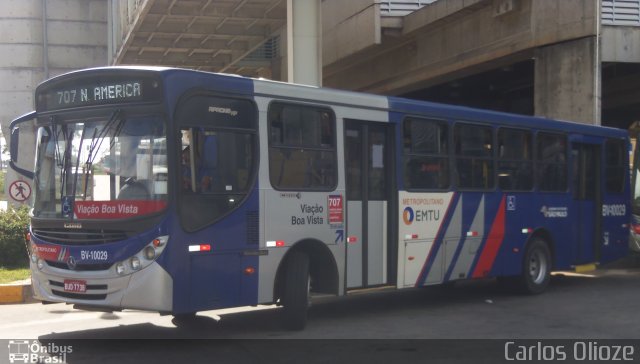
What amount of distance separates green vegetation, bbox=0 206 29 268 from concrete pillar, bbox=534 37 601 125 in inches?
525

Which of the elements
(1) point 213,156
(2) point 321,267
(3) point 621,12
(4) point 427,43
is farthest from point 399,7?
(1) point 213,156

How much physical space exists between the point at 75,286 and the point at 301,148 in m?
3.24

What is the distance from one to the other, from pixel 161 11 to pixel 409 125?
39.6ft

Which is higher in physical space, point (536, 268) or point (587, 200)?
point (587, 200)

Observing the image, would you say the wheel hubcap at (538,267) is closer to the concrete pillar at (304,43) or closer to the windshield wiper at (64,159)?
the concrete pillar at (304,43)

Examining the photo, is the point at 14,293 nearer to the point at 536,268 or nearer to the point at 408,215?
the point at 408,215

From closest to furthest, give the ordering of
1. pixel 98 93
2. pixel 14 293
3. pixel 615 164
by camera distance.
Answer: pixel 98 93 < pixel 14 293 < pixel 615 164

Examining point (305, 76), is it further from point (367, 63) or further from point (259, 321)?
point (367, 63)

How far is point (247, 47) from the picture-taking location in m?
24.5

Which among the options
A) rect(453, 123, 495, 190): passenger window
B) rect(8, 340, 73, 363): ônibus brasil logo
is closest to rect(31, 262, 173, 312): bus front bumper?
rect(8, 340, 73, 363): ônibus brasil logo

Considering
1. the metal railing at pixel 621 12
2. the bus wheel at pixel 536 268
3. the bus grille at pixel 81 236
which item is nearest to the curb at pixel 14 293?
the bus grille at pixel 81 236

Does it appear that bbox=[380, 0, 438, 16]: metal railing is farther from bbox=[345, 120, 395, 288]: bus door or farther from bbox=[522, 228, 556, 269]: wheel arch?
bbox=[345, 120, 395, 288]: bus door

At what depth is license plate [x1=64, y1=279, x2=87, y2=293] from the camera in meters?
8.07

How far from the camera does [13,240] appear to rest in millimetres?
15047
